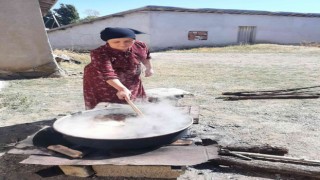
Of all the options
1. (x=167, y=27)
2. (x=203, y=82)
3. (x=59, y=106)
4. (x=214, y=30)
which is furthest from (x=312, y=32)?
(x=59, y=106)

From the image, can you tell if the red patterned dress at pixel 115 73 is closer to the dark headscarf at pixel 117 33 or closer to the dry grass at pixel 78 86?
the dark headscarf at pixel 117 33

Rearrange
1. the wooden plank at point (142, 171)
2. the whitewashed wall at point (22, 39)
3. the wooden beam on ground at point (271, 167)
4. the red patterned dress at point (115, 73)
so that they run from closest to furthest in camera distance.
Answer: the wooden plank at point (142, 171) → the wooden beam on ground at point (271, 167) → the red patterned dress at point (115, 73) → the whitewashed wall at point (22, 39)

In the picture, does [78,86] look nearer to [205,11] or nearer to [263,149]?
[263,149]

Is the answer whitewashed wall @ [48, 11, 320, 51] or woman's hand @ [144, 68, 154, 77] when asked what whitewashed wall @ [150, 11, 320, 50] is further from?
woman's hand @ [144, 68, 154, 77]

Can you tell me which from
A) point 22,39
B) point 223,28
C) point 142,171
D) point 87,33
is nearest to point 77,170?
point 142,171

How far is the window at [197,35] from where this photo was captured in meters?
22.3

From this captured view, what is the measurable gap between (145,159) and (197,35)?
68.2 feet

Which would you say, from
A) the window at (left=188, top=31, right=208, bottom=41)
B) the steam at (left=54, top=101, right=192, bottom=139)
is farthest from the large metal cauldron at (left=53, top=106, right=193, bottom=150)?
the window at (left=188, top=31, right=208, bottom=41)

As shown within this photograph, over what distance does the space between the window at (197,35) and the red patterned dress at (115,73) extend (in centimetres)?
1896

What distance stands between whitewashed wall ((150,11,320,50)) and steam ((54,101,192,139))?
1824 centimetres

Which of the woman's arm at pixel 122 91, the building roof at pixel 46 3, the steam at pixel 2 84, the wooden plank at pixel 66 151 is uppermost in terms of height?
the building roof at pixel 46 3

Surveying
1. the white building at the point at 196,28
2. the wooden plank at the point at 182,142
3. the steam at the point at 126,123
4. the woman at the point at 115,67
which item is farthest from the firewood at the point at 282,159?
the white building at the point at 196,28

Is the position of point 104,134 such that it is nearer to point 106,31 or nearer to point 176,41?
point 106,31

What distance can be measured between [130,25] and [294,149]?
61.6 feet
